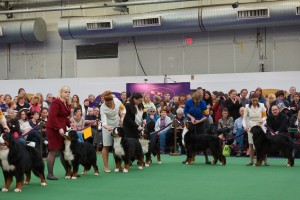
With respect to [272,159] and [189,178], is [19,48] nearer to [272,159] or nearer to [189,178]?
[272,159]

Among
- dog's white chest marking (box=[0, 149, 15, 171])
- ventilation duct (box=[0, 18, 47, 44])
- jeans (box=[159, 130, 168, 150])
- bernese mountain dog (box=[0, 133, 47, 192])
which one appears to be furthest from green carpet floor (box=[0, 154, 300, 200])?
ventilation duct (box=[0, 18, 47, 44])

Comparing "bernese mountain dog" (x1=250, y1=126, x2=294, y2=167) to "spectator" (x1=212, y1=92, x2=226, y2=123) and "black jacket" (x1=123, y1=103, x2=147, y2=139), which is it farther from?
"spectator" (x1=212, y1=92, x2=226, y2=123)

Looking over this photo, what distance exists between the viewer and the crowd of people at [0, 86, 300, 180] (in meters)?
8.88

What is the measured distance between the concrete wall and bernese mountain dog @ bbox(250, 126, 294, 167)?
23.8 feet

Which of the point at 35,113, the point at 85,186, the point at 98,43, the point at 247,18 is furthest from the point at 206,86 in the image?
the point at 85,186

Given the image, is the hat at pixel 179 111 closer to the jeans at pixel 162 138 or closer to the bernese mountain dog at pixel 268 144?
the jeans at pixel 162 138

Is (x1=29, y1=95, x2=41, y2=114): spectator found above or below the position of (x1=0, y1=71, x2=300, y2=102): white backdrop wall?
below

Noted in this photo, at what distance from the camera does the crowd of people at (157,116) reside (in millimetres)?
8875

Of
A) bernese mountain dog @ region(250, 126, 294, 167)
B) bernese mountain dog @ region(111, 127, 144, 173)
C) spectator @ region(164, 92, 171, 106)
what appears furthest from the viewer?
spectator @ region(164, 92, 171, 106)

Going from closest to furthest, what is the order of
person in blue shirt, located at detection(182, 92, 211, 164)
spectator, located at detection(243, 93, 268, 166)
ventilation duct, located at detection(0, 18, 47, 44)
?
spectator, located at detection(243, 93, 268, 166) < person in blue shirt, located at detection(182, 92, 211, 164) < ventilation duct, located at detection(0, 18, 47, 44)

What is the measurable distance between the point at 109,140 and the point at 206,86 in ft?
26.3

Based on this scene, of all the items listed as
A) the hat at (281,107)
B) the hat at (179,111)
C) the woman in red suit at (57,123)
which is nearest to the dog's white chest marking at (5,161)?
the woman in red suit at (57,123)

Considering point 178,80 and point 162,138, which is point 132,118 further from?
point 178,80

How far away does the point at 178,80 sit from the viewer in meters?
17.0
